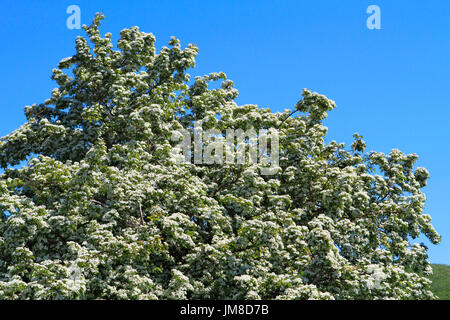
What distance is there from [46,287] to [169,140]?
27.7ft

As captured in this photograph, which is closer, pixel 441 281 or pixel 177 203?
pixel 177 203

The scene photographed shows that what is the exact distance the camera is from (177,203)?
53.3 ft

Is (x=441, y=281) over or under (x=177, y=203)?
under

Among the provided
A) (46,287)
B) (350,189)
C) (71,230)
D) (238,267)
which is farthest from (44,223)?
(350,189)

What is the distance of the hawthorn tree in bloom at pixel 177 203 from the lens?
14.6 m

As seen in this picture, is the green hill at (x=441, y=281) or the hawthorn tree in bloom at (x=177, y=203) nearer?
the hawthorn tree in bloom at (x=177, y=203)

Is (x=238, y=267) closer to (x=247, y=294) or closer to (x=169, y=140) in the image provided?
(x=247, y=294)

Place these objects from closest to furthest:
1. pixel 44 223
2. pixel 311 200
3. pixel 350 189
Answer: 1. pixel 44 223
2. pixel 350 189
3. pixel 311 200

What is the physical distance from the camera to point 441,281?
101 feet

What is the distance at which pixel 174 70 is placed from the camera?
2123cm

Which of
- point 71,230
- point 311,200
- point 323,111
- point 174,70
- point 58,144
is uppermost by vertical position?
point 174,70

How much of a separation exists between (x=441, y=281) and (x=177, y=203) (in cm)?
2228

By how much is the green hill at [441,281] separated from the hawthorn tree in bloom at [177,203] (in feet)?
31.4
